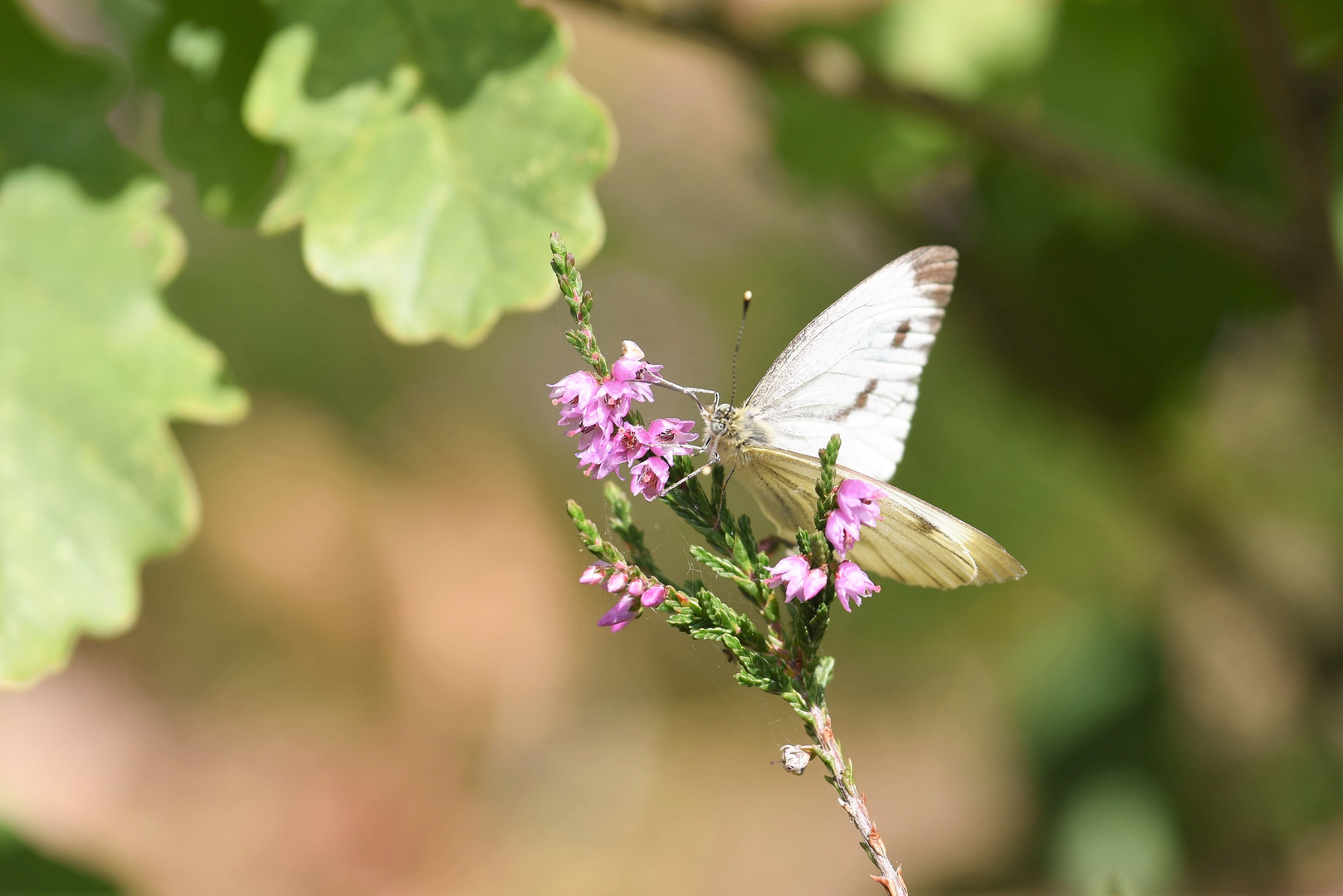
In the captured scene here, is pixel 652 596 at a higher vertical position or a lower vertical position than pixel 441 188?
lower

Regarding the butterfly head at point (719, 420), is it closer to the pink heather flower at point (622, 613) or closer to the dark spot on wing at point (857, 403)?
the dark spot on wing at point (857, 403)

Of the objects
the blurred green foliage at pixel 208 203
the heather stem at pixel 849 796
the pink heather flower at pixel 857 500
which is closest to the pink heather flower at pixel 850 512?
the pink heather flower at pixel 857 500

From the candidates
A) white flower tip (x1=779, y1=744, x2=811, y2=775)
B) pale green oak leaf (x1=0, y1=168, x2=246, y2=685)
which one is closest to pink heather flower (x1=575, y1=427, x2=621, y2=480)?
white flower tip (x1=779, y1=744, x2=811, y2=775)

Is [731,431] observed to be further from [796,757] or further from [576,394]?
[796,757]

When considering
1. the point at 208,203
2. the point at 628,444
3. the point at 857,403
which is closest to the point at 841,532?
the point at 628,444

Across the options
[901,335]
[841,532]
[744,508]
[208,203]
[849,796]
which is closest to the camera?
[849,796]

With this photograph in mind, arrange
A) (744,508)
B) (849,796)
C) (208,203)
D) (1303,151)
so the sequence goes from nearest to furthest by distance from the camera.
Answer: (849,796)
(208,203)
(1303,151)
(744,508)

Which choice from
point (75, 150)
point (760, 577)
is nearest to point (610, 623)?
point (760, 577)

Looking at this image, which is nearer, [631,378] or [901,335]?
[631,378]
